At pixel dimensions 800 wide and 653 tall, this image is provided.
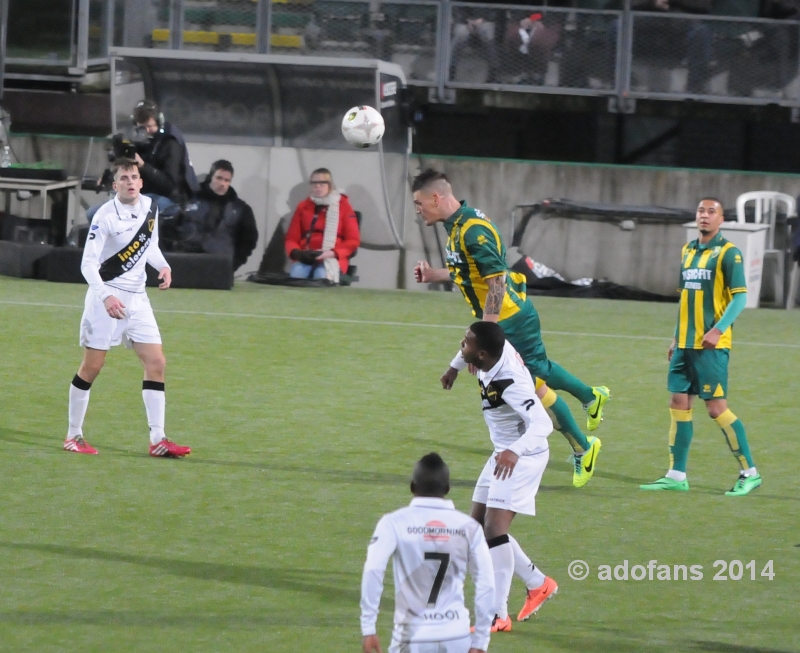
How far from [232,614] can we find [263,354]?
21.0 ft

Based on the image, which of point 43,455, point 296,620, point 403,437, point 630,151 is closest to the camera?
point 296,620

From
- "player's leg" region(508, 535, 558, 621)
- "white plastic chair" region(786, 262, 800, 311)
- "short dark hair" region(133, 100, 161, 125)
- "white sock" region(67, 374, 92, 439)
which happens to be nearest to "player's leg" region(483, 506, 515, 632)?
"player's leg" region(508, 535, 558, 621)

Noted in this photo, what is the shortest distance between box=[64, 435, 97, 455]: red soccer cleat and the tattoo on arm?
2710 mm

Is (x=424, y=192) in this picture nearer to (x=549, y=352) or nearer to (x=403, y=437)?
(x=403, y=437)

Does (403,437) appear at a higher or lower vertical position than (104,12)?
lower

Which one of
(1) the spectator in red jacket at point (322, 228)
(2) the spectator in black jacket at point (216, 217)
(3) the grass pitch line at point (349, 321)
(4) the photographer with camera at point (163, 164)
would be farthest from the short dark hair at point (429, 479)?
(1) the spectator in red jacket at point (322, 228)

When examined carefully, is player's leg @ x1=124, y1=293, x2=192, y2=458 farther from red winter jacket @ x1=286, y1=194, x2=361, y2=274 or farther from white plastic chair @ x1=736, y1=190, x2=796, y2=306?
white plastic chair @ x1=736, y1=190, x2=796, y2=306

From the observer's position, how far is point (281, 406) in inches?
401

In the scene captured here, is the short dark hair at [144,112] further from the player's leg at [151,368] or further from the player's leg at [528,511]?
the player's leg at [528,511]

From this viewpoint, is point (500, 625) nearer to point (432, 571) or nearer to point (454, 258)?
point (432, 571)

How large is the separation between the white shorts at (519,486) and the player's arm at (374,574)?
139 centimetres

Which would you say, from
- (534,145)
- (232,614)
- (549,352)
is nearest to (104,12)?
(534,145)

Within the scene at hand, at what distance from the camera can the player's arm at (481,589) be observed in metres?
4.19

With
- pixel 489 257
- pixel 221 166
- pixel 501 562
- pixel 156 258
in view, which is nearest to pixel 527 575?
pixel 501 562
